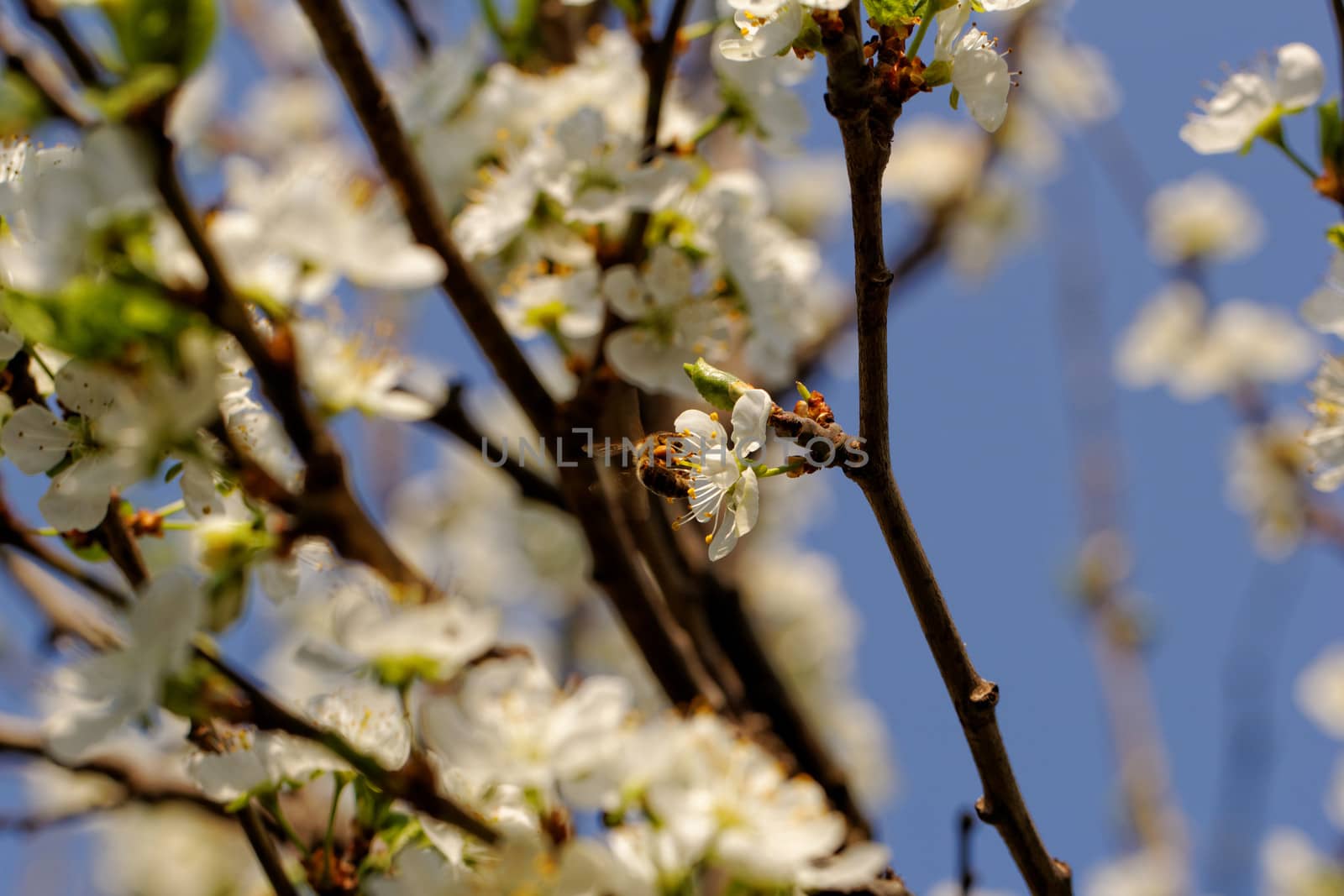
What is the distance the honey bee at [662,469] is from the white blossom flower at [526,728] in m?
0.21

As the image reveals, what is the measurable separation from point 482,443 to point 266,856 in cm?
63

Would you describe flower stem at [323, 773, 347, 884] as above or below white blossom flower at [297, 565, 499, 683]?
below

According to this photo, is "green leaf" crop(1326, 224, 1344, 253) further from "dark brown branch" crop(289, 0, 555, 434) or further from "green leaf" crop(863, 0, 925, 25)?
"dark brown branch" crop(289, 0, 555, 434)

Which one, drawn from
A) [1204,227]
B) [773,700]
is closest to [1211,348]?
[1204,227]

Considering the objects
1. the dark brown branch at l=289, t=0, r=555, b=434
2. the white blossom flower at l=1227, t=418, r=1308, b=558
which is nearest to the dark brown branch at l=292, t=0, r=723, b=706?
the dark brown branch at l=289, t=0, r=555, b=434

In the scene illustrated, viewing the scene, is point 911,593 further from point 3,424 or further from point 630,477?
point 3,424

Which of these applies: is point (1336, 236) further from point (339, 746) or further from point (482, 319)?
point (339, 746)

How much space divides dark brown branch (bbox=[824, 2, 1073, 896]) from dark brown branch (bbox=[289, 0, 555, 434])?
561 mm

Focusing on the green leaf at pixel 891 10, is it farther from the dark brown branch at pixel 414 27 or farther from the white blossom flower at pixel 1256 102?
the dark brown branch at pixel 414 27

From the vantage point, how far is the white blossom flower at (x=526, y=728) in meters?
1.03

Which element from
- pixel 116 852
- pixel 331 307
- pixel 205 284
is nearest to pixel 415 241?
pixel 331 307

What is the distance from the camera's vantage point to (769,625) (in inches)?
143

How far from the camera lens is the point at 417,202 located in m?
1.31

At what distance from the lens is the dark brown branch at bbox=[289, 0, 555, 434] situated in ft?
4.20
